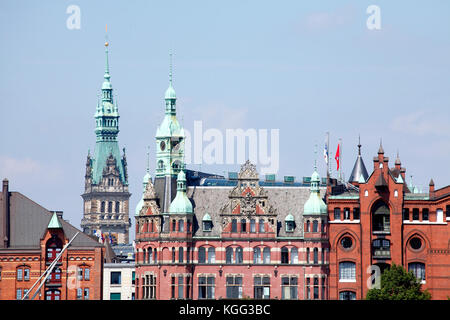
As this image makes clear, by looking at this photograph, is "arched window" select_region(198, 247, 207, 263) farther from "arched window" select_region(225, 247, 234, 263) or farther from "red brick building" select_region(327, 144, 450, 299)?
"red brick building" select_region(327, 144, 450, 299)

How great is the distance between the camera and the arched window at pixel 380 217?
460 feet

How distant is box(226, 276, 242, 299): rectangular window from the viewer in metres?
142

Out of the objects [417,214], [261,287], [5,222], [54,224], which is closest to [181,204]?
[261,287]

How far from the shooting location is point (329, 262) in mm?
140500

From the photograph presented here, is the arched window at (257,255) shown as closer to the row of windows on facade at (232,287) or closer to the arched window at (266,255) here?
the arched window at (266,255)

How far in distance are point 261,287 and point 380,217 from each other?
50.9 feet

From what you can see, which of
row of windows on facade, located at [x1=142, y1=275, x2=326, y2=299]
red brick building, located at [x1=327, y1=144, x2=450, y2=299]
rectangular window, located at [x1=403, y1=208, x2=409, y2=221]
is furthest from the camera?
row of windows on facade, located at [x1=142, y1=275, x2=326, y2=299]

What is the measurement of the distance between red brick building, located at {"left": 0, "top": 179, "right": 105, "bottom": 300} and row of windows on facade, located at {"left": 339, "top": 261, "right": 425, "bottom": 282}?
2960 cm

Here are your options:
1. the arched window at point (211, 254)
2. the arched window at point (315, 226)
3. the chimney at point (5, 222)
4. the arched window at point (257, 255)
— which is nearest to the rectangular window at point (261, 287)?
the arched window at point (257, 255)

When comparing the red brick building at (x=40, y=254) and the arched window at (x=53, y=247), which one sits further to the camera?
the arched window at (x=53, y=247)

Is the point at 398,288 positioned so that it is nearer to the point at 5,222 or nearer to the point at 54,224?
the point at 54,224

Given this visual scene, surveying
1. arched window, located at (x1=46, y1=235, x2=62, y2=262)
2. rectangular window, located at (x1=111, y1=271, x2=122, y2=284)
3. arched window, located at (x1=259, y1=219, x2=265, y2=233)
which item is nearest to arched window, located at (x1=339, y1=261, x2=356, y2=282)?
arched window, located at (x1=259, y1=219, x2=265, y2=233)

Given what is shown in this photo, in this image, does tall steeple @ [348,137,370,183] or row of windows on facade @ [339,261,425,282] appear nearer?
row of windows on facade @ [339,261,425,282]
